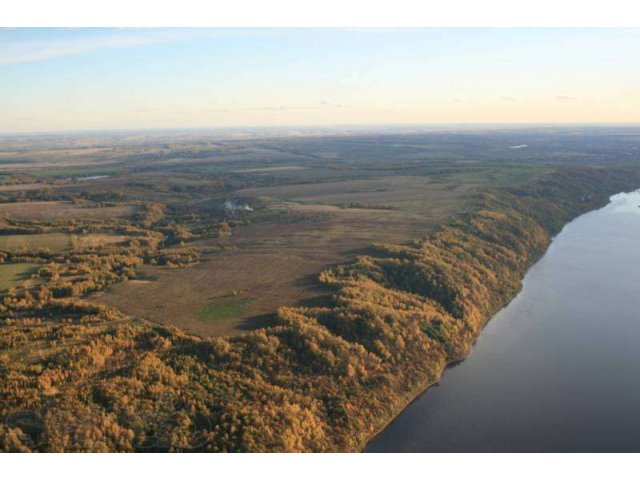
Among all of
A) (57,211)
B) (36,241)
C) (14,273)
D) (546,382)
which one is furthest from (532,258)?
(57,211)

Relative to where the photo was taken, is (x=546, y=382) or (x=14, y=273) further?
(x=14, y=273)

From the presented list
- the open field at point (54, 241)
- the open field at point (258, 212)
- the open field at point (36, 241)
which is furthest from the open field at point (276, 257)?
the open field at point (36, 241)

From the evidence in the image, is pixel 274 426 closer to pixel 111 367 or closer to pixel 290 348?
pixel 290 348

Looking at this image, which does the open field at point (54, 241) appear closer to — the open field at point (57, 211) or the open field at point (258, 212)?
the open field at point (258, 212)

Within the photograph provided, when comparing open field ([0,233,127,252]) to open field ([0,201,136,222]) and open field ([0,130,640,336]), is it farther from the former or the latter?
open field ([0,201,136,222])

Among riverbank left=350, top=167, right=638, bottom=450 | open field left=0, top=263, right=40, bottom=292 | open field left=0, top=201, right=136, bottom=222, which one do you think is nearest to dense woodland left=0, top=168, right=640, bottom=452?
riverbank left=350, top=167, right=638, bottom=450

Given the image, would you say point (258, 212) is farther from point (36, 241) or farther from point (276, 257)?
point (36, 241)

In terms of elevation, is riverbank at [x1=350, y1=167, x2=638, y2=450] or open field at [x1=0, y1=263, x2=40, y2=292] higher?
open field at [x1=0, y1=263, x2=40, y2=292]
